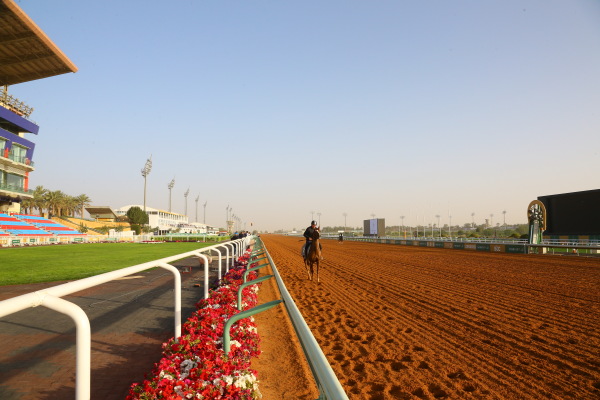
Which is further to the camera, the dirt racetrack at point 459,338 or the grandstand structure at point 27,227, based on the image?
the grandstand structure at point 27,227

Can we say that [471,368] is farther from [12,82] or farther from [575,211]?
[12,82]

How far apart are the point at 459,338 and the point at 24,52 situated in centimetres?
3993

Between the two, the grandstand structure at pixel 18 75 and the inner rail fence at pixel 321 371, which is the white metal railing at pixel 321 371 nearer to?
the inner rail fence at pixel 321 371

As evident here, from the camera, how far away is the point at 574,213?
29.2 meters

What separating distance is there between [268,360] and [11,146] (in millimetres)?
45921

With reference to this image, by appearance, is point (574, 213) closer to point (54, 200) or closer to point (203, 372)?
point (203, 372)

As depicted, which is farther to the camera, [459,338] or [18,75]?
[18,75]

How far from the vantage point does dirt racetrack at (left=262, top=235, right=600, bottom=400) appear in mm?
3816

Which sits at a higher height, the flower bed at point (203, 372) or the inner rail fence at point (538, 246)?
the flower bed at point (203, 372)

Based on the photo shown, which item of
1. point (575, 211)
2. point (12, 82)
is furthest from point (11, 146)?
Answer: point (575, 211)

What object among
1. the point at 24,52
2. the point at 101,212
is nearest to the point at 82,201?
the point at 101,212

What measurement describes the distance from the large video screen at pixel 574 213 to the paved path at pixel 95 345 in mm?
31664

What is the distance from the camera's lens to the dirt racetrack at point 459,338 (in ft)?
12.5

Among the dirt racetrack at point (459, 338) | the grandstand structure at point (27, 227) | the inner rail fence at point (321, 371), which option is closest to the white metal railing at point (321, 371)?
the inner rail fence at point (321, 371)
